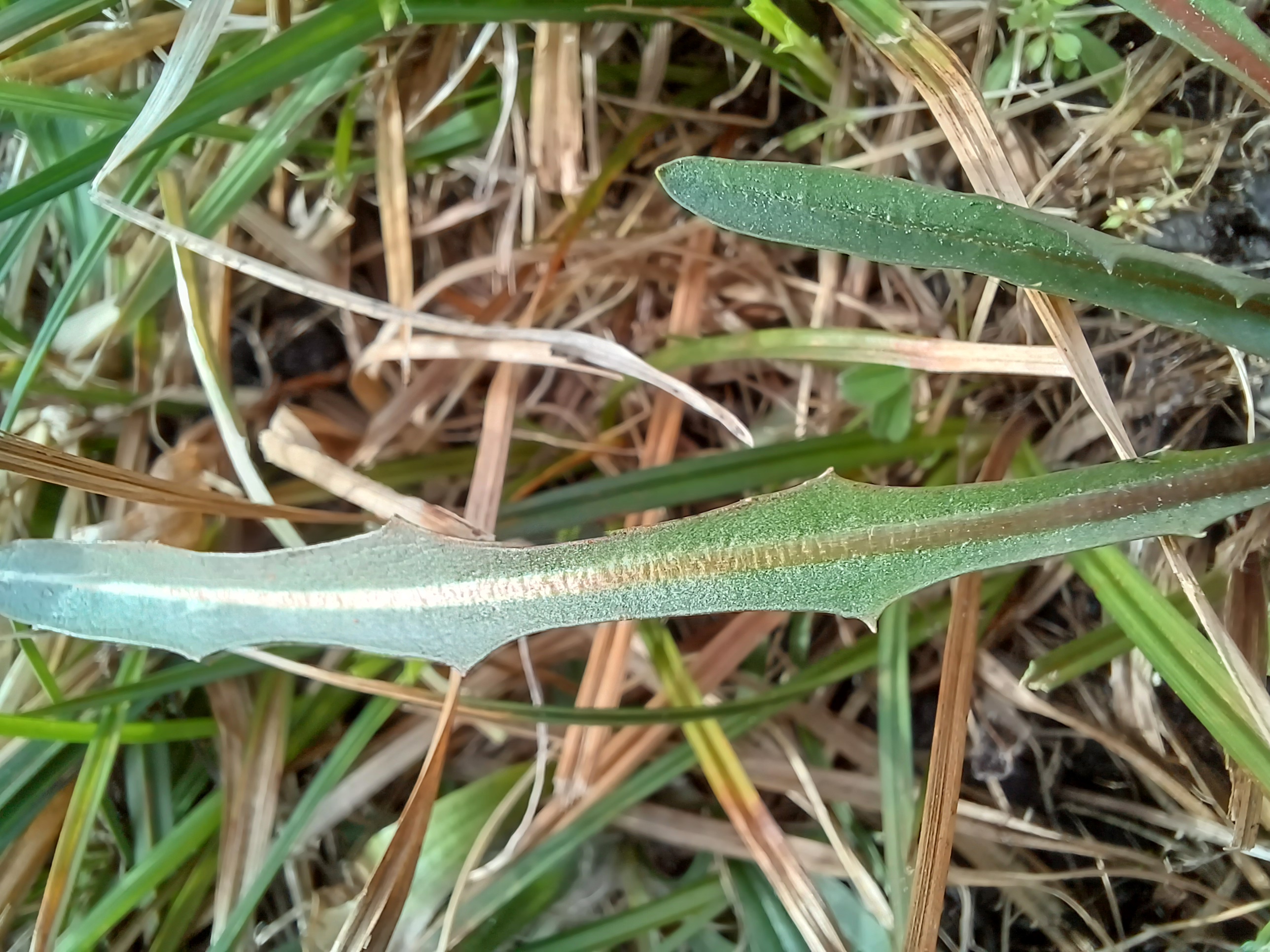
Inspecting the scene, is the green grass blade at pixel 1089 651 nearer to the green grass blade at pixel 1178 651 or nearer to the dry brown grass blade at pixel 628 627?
the green grass blade at pixel 1178 651

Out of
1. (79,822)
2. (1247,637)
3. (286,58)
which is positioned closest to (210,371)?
(286,58)

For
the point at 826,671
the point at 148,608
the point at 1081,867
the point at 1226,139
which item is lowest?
the point at 1081,867

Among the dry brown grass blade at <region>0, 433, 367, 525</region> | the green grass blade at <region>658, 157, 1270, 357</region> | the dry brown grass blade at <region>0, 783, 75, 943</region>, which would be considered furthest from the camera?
Result: the dry brown grass blade at <region>0, 783, 75, 943</region>

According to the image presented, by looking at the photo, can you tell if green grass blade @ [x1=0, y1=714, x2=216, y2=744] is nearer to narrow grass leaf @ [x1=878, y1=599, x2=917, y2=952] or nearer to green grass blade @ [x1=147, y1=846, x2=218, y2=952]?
green grass blade @ [x1=147, y1=846, x2=218, y2=952]

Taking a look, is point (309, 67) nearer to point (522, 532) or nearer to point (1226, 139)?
point (522, 532)

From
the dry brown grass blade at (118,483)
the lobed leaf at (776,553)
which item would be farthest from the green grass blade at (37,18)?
the lobed leaf at (776,553)

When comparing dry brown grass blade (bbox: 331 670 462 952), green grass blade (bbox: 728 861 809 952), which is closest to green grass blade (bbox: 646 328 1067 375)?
dry brown grass blade (bbox: 331 670 462 952)

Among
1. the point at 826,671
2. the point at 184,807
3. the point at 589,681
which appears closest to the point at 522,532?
the point at 589,681
